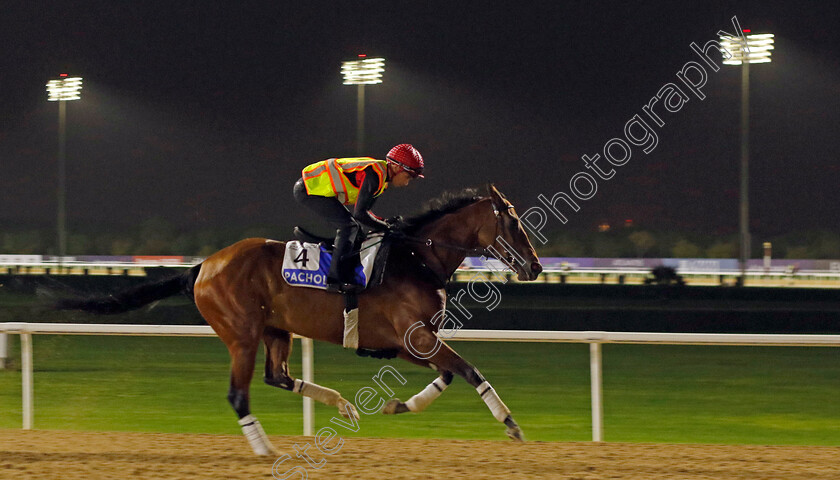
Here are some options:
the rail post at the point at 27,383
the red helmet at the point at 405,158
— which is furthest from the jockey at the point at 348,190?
the rail post at the point at 27,383

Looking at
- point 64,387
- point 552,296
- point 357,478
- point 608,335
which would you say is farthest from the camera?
point 552,296

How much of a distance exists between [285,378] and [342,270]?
2.23 feet

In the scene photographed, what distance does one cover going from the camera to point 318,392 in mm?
4625

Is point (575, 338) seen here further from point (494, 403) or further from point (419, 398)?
point (419, 398)

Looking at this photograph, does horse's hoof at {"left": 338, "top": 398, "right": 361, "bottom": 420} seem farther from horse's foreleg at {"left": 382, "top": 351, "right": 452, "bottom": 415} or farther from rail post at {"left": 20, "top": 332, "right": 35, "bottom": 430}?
rail post at {"left": 20, "top": 332, "right": 35, "bottom": 430}

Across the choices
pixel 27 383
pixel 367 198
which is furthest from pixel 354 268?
pixel 27 383

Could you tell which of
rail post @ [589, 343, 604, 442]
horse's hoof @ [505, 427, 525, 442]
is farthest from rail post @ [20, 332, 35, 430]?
rail post @ [589, 343, 604, 442]

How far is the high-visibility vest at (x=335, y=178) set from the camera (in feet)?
14.9

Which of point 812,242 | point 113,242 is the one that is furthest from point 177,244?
point 812,242

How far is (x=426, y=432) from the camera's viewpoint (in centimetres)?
566

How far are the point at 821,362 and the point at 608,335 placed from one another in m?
6.09

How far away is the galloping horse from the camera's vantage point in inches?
171

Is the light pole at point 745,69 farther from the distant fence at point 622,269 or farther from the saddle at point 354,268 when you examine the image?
the saddle at point 354,268

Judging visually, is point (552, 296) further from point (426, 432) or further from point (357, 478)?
point (357, 478)
